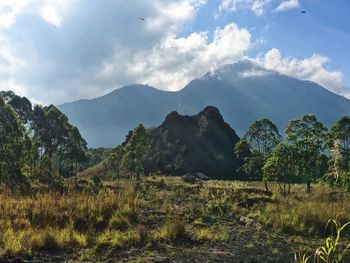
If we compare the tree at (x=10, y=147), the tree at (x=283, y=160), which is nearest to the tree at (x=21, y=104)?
the tree at (x=10, y=147)

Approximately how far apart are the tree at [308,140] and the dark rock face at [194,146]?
57.9 metres

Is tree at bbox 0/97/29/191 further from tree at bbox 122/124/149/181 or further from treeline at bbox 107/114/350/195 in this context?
treeline at bbox 107/114/350/195

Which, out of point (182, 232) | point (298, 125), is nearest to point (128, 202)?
point (182, 232)

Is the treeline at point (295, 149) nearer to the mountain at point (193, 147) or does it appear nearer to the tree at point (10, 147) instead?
the tree at point (10, 147)

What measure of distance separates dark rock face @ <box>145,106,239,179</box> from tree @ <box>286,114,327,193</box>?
57873mm

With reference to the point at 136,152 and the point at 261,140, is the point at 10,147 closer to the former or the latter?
the point at 136,152

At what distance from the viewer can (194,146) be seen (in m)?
103

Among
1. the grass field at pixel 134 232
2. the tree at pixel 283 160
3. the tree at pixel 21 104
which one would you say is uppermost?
the tree at pixel 21 104

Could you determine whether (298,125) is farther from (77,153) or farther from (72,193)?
(77,153)

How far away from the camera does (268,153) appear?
39438mm

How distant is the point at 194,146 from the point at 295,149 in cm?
7675

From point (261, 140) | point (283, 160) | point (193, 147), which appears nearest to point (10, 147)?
point (283, 160)

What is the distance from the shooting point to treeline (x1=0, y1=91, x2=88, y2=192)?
32062 mm

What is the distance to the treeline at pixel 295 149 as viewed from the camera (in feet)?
87.5
